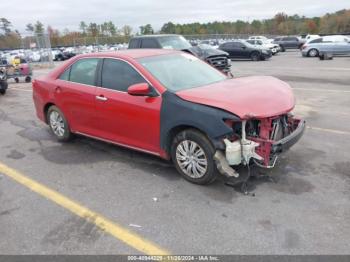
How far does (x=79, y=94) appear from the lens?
5.57 meters

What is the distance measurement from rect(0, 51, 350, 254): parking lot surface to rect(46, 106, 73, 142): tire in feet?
0.64

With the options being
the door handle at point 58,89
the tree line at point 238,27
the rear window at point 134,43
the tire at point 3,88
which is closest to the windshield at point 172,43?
the rear window at point 134,43

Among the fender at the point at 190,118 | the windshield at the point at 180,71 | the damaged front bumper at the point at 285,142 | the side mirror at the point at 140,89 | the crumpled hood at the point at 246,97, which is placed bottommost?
the damaged front bumper at the point at 285,142

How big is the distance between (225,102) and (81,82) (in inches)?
106

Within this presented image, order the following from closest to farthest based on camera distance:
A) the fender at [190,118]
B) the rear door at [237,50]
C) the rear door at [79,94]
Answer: the fender at [190,118] < the rear door at [79,94] < the rear door at [237,50]

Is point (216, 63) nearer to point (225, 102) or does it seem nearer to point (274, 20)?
point (225, 102)

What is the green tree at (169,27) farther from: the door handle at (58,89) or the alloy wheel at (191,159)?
the alloy wheel at (191,159)

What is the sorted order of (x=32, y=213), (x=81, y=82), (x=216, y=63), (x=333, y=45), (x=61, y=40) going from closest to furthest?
(x=32, y=213) < (x=81, y=82) < (x=216, y=63) < (x=333, y=45) < (x=61, y=40)

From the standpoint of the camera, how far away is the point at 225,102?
4023 mm

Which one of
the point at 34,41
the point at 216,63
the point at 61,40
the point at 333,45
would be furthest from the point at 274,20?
the point at 216,63

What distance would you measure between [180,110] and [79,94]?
2101mm

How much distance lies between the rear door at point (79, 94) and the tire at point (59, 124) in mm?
148

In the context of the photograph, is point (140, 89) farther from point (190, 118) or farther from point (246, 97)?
point (246, 97)

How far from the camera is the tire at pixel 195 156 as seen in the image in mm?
4164
